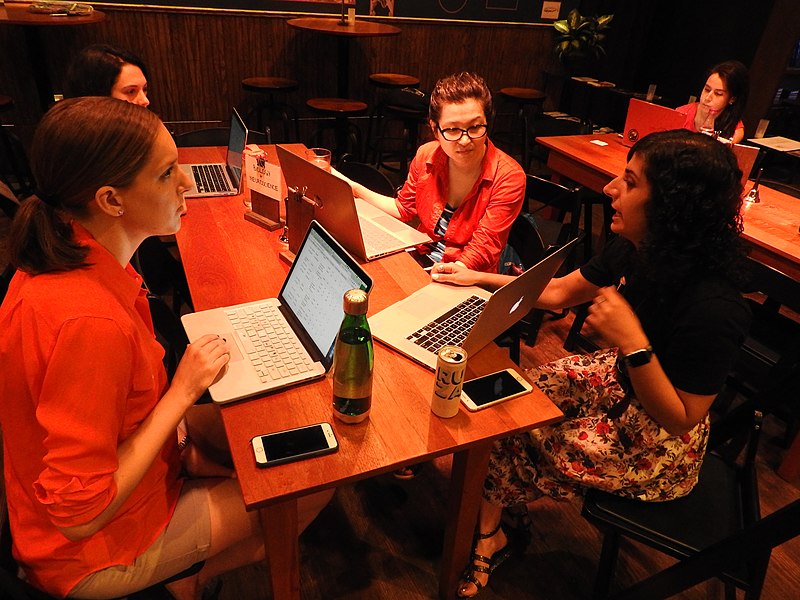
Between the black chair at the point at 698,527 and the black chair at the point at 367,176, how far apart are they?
159 centimetres

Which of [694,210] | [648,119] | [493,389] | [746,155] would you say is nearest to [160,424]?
[493,389]

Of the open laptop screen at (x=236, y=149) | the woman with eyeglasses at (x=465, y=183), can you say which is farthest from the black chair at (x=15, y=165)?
the woman with eyeglasses at (x=465, y=183)

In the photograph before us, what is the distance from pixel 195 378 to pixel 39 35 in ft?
12.9

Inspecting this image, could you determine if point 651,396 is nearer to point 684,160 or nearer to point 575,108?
point 684,160

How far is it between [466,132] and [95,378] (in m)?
1.42

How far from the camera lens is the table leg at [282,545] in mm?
1087

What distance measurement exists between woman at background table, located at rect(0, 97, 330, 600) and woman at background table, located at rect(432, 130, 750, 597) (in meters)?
0.82

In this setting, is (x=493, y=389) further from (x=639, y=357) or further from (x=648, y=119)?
(x=648, y=119)

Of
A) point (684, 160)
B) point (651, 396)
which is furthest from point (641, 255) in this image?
point (651, 396)

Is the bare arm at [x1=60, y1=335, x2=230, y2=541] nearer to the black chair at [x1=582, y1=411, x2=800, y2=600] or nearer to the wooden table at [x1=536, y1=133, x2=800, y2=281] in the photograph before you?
the black chair at [x1=582, y1=411, x2=800, y2=600]

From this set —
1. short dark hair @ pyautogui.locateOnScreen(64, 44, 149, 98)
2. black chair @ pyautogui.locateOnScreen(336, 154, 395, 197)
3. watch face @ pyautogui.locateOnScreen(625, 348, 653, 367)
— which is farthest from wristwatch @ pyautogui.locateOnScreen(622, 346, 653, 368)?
short dark hair @ pyautogui.locateOnScreen(64, 44, 149, 98)

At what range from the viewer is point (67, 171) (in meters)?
0.97

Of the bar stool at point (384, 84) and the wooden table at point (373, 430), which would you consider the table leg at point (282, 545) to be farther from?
the bar stool at point (384, 84)

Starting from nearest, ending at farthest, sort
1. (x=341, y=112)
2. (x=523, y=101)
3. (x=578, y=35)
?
(x=341, y=112) < (x=523, y=101) < (x=578, y=35)
